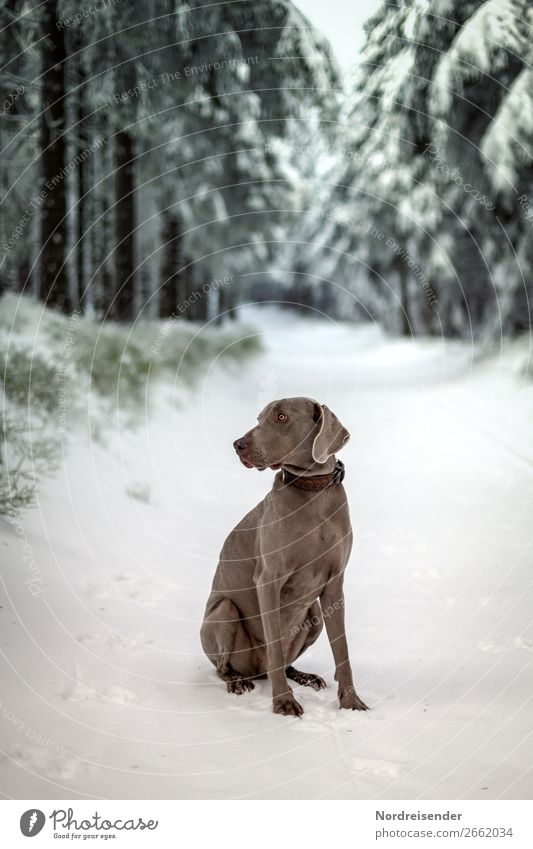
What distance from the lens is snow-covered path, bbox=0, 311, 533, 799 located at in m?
3.07

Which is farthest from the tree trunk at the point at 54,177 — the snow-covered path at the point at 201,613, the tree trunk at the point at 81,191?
the snow-covered path at the point at 201,613

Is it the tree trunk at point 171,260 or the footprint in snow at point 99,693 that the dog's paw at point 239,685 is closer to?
the footprint in snow at point 99,693

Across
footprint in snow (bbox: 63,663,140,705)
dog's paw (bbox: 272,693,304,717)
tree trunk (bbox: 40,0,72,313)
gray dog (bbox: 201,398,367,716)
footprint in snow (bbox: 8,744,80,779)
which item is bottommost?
footprint in snow (bbox: 8,744,80,779)

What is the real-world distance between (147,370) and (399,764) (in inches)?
256

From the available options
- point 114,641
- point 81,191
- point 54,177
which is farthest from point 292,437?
point 81,191

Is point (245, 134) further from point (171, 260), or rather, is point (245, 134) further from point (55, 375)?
point (55, 375)

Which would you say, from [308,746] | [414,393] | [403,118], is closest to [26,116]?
[403,118]

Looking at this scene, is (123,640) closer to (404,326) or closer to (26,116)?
(26,116)

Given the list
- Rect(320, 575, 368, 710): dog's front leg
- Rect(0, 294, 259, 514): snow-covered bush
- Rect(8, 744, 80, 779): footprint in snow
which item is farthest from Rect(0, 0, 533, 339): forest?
Rect(8, 744, 80, 779): footprint in snow

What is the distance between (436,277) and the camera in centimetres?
1727

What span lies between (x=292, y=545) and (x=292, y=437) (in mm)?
399

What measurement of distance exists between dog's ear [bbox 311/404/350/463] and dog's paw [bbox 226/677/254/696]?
104 centimetres

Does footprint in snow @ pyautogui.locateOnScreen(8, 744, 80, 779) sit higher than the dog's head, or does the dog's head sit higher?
the dog's head

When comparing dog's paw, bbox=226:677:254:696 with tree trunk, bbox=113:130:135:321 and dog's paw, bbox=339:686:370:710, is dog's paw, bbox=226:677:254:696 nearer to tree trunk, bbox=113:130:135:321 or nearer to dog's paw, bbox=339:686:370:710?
dog's paw, bbox=339:686:370:710
